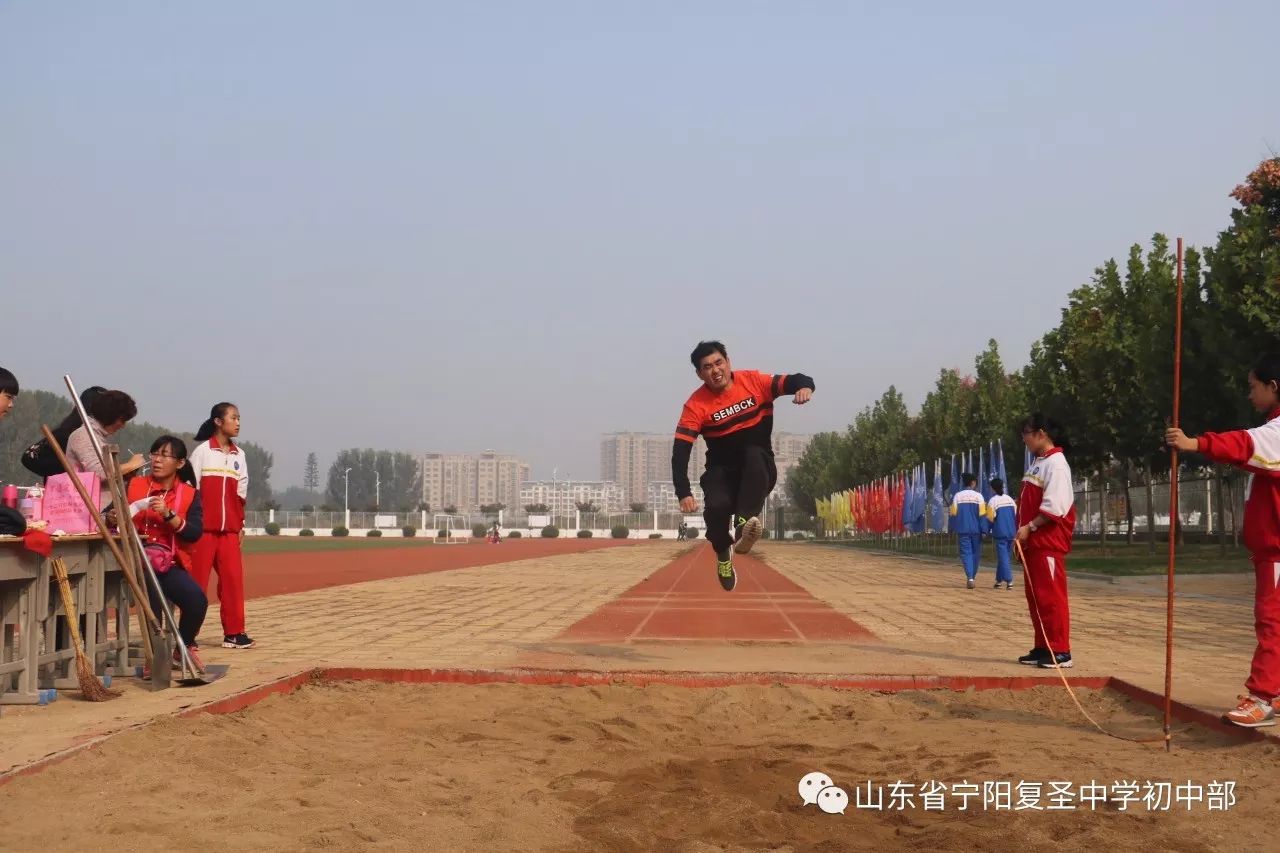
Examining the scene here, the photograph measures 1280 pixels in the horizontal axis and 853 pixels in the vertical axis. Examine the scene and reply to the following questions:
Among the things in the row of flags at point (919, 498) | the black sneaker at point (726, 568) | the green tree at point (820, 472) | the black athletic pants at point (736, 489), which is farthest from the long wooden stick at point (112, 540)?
the green tree at point (820, 472)

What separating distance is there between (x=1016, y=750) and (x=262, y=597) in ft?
49.7

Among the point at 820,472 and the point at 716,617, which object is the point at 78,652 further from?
the point at 820,472

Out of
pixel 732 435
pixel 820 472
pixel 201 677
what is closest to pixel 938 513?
pixel 732 435

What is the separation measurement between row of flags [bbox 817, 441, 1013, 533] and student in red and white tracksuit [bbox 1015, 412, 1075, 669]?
72.9 feet

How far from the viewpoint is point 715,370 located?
8.74 m

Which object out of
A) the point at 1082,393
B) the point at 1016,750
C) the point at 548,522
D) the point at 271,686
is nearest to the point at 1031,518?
the point at 1016,750

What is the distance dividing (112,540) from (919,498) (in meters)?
40.5

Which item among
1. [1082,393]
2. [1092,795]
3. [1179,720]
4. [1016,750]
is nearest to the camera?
[1092,795]

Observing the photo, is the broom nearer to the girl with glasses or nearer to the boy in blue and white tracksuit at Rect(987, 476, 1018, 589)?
the girl with glasses

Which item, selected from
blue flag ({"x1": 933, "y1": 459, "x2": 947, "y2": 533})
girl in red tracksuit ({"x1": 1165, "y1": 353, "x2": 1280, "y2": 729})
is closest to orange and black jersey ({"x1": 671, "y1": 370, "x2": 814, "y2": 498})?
girl in red tracksuit ({"x1": 1165, "y1": 353, "x2": 1280, "y2": 729})

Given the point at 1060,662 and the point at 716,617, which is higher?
the point at 1060,662

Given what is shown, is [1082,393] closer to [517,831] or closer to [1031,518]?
[1031,518]

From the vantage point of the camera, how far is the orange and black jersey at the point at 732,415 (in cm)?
890

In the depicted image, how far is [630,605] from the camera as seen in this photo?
55.2 ft
